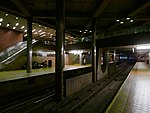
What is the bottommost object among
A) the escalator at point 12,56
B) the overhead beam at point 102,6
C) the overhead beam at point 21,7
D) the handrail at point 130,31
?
the escalator at point 12,56

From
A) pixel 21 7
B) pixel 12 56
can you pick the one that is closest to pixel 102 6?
pixel 21 7

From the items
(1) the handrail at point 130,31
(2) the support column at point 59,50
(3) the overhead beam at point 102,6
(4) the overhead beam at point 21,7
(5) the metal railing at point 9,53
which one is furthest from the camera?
(5) the metal railing at point 9,53

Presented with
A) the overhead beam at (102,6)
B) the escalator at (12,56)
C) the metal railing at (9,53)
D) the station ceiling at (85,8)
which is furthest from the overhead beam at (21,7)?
the overhead beam at (102,6)

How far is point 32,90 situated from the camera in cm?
1389

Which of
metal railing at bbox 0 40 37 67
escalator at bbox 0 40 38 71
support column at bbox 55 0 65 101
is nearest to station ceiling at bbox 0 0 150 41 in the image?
support column at bbox 55 0 65 101

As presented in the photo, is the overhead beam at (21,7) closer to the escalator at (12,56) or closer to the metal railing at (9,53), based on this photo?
the escalator at (12,56)

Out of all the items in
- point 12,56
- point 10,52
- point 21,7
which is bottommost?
point 12,56

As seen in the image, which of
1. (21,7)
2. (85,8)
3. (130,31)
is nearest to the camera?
(21,7)

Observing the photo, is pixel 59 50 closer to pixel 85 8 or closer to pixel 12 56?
pixel 85 8

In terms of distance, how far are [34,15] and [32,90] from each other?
902cm

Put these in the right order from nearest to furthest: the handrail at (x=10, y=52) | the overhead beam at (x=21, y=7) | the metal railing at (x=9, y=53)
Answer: the overhead beam at (x=21, y=7), the metal railing at (x=9, y=53), the handrail at (x=10, y=52)

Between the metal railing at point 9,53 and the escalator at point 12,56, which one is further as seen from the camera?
the metal railing at point 9,53

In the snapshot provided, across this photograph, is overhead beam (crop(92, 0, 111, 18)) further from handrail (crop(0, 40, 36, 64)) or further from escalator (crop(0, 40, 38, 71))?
handrail (crop(0, 40, 36, 64))

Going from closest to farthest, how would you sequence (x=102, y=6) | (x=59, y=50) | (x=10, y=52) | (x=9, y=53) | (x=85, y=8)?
1. (x=59, y=50)
2. (x=102, y=6)
3. (x=85, y=8)
4. (x=9, y=53)
5. (x=10, y=52)
